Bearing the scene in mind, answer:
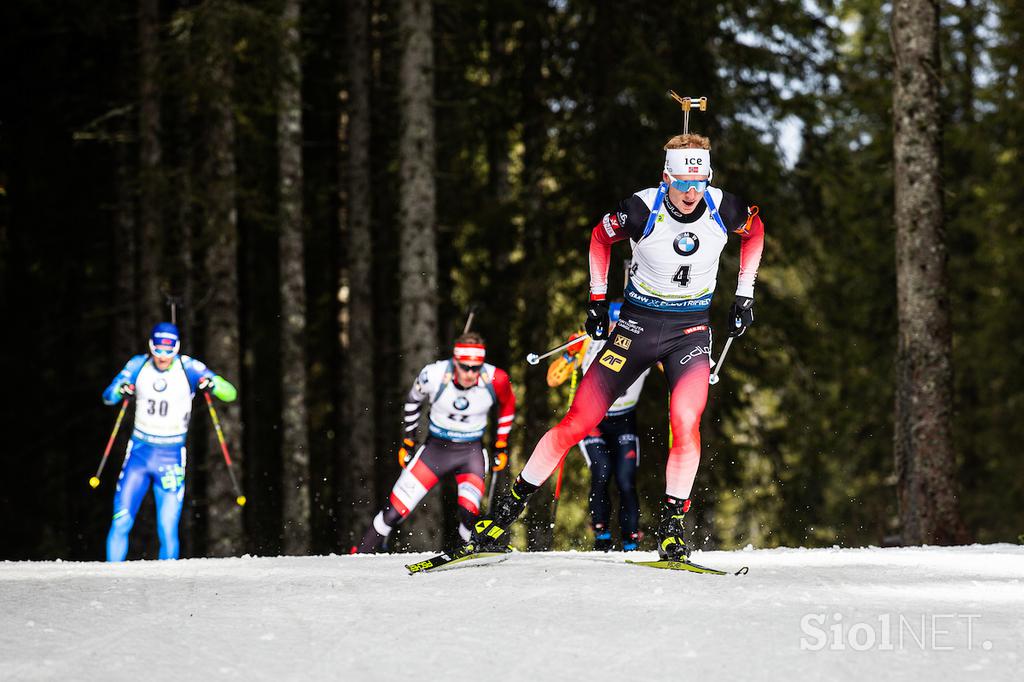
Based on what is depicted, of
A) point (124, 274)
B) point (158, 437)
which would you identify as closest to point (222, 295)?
point (158, 437)

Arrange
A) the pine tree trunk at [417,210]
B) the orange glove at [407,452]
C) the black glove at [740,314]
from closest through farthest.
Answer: the black glove at [740,314] < the orange glove at [407,452] < the pine tree trunk at [417,210]

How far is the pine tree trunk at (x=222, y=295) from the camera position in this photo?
591 inches

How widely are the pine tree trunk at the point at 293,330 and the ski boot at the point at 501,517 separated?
836cm

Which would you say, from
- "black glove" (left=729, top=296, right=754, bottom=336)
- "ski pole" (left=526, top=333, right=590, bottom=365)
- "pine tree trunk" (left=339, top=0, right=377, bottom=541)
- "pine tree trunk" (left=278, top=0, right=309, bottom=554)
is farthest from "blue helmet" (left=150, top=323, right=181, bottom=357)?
"pine tree trunk" (left=339, top=0, right=377, bottom=541)

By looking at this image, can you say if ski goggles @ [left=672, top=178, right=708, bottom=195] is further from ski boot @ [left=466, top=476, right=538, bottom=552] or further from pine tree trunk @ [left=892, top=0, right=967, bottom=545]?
pine tree trunk @ [left=892, top=0, right=967, bottom=545]

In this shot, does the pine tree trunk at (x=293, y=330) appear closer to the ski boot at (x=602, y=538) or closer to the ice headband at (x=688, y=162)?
the ski boot at (x=602, y=538)


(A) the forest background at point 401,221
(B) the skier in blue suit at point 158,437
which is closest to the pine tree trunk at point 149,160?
(A) the forest background at point 401,221

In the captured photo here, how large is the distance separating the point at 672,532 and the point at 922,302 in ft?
17.4

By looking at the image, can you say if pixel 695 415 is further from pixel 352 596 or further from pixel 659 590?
pixel 352 596

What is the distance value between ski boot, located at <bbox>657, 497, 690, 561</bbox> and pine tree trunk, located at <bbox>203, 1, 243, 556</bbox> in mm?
7713

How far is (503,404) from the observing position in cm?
1214

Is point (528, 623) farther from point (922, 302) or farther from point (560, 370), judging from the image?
point (922, 302)

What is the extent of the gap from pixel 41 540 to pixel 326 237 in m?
7.15

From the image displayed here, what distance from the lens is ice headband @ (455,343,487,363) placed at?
11836 millimetres
